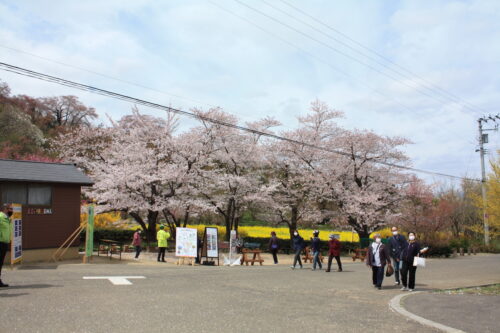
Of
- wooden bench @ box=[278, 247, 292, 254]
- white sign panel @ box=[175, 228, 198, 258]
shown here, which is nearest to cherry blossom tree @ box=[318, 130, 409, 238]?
wooden bench @ box=[278, 247, 292, 254]

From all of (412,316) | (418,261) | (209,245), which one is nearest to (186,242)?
(209,245)

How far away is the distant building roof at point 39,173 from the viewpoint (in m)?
17.3

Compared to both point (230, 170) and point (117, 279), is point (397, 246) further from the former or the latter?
point (230, 170)

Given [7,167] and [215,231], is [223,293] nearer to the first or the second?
[215,231]

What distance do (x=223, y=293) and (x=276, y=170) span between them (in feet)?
83.6

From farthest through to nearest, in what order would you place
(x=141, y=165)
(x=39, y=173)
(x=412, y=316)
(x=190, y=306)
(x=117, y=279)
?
(x=141, y=165) → (x=39, y=173) → (x=117, y=279) → (x=190, y=306) → (x=412, y=316)

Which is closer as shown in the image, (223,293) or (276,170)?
(223,293)

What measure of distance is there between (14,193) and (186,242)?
284 inches

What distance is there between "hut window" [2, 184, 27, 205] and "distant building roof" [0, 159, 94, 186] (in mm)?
458

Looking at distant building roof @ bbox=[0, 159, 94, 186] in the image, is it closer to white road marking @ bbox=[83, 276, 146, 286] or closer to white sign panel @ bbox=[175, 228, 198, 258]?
white sign panel @ bbox=[175, 228, 198, 258]

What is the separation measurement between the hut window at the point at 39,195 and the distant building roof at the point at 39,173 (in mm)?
476

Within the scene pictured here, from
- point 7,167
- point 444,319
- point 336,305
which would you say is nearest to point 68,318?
point 336,305

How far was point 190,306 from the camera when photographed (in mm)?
8422

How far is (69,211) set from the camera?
19.1 metres
